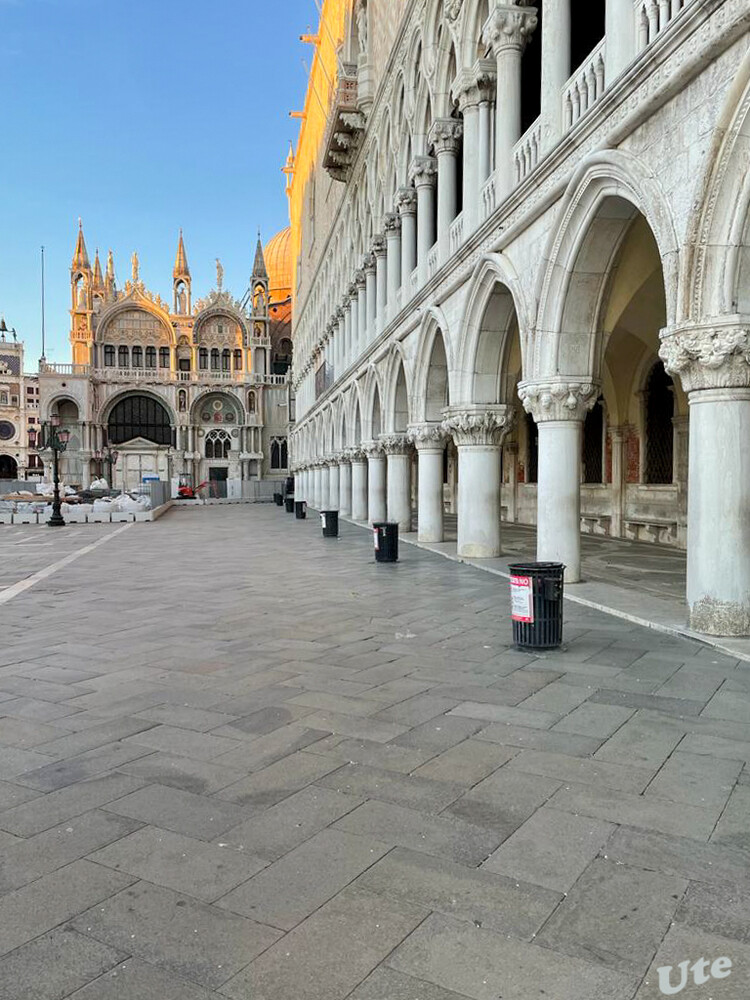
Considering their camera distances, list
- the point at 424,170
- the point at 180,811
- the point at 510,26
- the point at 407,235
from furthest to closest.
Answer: the point at 407,235 → the point at 424,170 → the point at 510,26 → the point at 180,811

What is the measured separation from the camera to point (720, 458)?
6.84 metres

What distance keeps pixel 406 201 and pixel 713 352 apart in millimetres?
14687

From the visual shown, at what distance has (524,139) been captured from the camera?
36.9 feet

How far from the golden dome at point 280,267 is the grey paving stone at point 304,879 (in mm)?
82474

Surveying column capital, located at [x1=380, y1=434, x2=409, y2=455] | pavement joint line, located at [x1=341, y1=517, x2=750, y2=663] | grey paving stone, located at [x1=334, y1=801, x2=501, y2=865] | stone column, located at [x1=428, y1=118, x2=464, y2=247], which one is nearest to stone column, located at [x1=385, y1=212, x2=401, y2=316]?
column capital, located at [x1=380, y1=434, x2=409, y2=455]

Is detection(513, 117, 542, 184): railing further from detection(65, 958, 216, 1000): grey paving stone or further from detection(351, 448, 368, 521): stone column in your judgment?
detection(351, 448, 368, 521): stone column

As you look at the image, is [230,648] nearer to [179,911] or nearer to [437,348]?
[179,911]

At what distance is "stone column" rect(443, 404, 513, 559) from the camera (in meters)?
13.9

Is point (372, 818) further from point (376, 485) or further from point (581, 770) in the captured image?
point (376, 485)

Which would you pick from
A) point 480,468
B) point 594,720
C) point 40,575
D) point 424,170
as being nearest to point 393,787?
point 594,720

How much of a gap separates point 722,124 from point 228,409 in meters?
66.7

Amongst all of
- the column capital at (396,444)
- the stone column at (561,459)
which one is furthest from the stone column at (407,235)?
the stone column at (561,459)

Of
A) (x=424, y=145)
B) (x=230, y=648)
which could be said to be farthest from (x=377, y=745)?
(x=424, y=145)

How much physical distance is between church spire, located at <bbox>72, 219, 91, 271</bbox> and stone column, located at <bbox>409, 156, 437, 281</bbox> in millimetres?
60645
